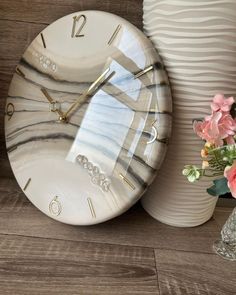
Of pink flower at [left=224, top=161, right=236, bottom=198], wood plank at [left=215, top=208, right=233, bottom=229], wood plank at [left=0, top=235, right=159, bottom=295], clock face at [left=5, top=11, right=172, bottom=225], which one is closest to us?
pink flower at [left=224, top=161, right=236, bottom=198]

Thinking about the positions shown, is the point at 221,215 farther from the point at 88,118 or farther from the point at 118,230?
the point at 88,118

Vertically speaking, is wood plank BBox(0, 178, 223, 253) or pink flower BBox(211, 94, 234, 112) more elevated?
pink flower BBox(211, 94, 234, 112)

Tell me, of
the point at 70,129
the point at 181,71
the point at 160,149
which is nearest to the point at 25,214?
the point at 70,129

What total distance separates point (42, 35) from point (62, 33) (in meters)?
0.06

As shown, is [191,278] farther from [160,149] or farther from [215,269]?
[160,149]

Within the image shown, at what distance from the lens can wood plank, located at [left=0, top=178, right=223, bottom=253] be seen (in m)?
0.84

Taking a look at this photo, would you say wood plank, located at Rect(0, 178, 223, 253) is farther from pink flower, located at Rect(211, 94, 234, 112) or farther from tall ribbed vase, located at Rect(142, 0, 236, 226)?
pink flower, located at Rect(211, 94, 234, 112)

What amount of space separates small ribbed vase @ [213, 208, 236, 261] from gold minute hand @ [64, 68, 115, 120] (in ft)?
1.30

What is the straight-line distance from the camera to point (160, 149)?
2.57 ft

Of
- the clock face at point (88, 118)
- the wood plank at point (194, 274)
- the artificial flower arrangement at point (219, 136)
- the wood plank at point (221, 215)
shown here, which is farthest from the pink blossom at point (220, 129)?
the wood plank at point (221, 215)

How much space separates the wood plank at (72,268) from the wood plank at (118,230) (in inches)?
1.2

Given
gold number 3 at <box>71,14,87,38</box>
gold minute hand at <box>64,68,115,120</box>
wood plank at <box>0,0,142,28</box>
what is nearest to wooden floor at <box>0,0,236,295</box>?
wood plank at <box>0,0,142,28</box>

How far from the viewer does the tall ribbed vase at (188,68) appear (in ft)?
2.42

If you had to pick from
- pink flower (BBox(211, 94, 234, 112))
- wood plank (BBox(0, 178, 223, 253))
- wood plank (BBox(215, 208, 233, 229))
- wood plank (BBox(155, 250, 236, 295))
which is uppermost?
pink flower (BBox(211, 94, 234, 112))
